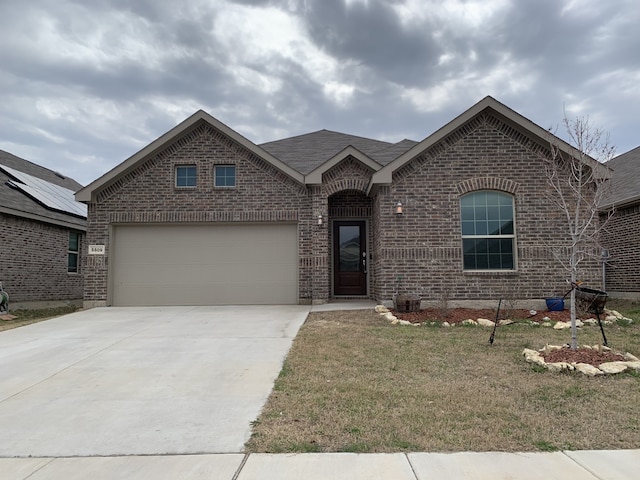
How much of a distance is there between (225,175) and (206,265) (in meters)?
2.73

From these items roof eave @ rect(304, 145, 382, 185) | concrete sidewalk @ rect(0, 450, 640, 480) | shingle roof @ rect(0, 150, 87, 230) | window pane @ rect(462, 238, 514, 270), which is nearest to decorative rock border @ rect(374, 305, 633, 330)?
window pane @ rect(462, 238, 514, 270)

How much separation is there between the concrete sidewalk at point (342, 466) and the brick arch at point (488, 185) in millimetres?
8016

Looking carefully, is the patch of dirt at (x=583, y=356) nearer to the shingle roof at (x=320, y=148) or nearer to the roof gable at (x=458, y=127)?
the roof gable at (x=458, y=127)

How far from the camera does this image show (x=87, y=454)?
336 centimetres

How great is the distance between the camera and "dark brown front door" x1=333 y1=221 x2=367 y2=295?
12977 mm

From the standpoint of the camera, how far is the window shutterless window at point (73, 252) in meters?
16.1

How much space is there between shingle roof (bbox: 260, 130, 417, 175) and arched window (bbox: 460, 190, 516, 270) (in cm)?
364

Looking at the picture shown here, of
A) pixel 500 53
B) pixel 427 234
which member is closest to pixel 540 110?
pixel 500 53

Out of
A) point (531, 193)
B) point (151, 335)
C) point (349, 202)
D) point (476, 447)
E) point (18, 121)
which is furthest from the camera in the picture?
point (18, 121)

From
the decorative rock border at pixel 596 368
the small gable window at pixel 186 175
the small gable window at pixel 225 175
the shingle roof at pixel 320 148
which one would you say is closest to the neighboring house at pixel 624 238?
the shingle roof at pixel 320 148

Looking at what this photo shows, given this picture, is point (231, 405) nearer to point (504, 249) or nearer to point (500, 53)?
point (504, 249)

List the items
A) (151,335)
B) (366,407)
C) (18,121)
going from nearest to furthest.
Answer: (366,407) < (151,335) < (18,121)

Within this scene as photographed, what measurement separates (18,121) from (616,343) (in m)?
21.1

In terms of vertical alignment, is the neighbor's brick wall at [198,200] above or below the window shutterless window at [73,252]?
above
